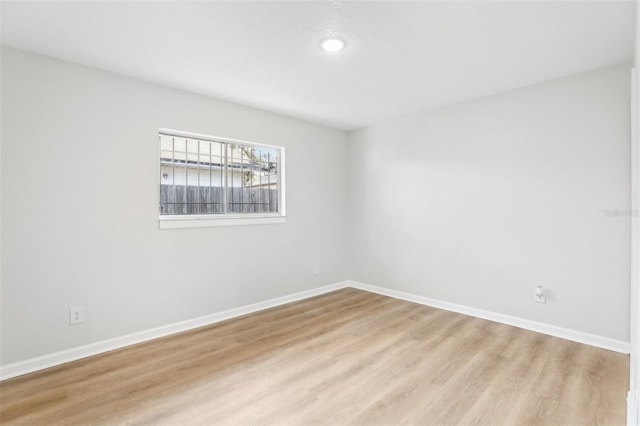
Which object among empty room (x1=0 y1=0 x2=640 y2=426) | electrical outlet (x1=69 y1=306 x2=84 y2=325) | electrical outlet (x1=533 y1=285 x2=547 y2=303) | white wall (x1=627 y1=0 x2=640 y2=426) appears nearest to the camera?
white wall (x1=627 y1=0 x2=640 y2=426)

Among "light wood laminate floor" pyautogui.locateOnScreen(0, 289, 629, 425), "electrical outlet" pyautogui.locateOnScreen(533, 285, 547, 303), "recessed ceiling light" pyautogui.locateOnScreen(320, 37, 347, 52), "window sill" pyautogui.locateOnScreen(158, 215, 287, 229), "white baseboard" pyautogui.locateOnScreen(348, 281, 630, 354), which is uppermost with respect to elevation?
"recessed ceiling light" pyautogui.locateOnScreen(320, 37, 347, 52)

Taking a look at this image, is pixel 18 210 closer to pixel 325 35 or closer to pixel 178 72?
pixel 178 72

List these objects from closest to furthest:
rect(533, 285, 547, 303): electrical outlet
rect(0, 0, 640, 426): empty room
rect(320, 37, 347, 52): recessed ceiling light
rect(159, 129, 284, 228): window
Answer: rect(0, 0, 640, 426): empty room, rect(320, 37, 347, 52): recessed ceiling light, rect(533, 285, 547, 303): electrical outlet, rect(159, 129, 284, 228): window

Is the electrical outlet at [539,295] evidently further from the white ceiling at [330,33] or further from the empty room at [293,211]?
the white ceiling at [330,33]

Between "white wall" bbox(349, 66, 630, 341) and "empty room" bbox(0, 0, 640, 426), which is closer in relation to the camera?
"empty room" bbox(0, 0, 640, 426)

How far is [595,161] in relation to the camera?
2.64 m

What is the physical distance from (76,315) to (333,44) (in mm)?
2891

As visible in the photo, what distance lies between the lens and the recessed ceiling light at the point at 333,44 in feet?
7.08

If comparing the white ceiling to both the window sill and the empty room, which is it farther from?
the window sill

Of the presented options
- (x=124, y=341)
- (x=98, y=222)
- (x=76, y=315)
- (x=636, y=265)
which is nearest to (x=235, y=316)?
(x=124, y=341)

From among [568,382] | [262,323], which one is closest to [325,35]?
[262,323]

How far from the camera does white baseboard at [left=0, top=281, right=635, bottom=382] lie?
229 cm

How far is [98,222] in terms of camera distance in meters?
2.55

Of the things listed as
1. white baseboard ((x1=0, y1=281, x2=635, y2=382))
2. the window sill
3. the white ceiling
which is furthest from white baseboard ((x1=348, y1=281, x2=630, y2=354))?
the white ceiling
